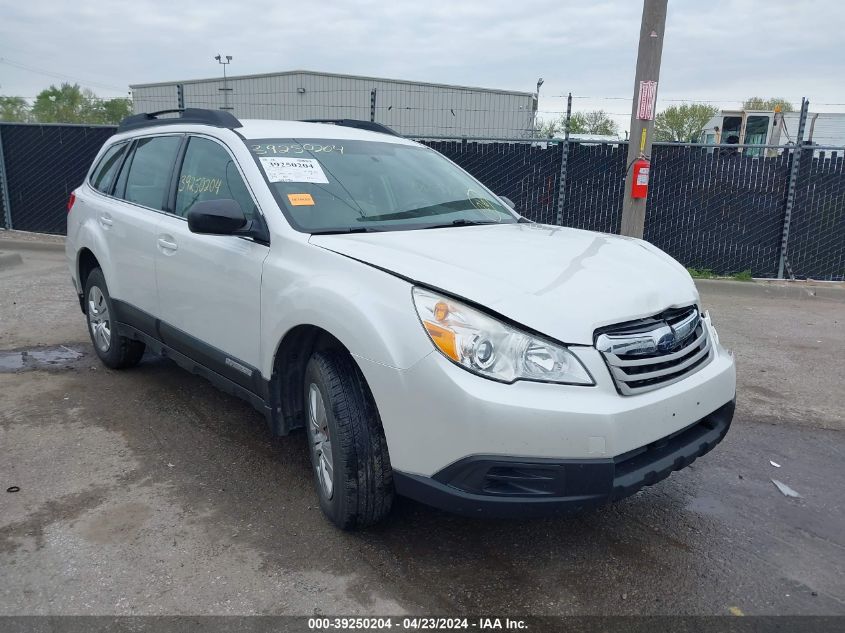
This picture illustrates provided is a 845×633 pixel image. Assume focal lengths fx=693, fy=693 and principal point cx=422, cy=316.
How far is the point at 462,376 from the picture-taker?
2.42 metres

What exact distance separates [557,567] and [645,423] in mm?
789

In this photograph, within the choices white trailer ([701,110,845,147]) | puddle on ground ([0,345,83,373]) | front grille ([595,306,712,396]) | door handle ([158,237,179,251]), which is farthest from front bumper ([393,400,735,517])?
white trailer ([701,110,845,147])

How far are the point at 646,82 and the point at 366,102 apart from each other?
16701 mm

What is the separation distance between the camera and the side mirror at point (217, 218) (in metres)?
3.20

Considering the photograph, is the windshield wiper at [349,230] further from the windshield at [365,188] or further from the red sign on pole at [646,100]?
the red sign on pole at [646,100]

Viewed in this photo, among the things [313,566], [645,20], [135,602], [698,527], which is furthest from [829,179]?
[135,602]

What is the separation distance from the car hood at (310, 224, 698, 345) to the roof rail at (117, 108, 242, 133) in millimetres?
1304

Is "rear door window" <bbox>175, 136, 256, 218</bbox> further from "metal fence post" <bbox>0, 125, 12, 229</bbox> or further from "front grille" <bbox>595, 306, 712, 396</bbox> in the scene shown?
"metal fence post" <bbox>0, 125, 12, 229</bbox>

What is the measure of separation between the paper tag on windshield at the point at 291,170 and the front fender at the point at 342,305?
1.63ft

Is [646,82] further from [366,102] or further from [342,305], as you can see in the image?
[366,102]

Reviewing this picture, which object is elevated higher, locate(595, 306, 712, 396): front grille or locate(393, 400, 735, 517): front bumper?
locate(595, 306, 712, 396): front grille

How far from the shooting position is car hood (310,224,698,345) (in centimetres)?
252

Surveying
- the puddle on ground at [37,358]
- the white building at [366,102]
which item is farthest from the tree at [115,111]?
the puddle on ground at [37,358]

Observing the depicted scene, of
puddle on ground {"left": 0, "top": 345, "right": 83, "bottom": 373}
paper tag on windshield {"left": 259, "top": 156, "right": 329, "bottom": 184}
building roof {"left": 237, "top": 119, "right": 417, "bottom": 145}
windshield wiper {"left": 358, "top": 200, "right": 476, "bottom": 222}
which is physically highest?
building roof {"left": 237, "top": 119, "right": 417, "bottom": 145}
